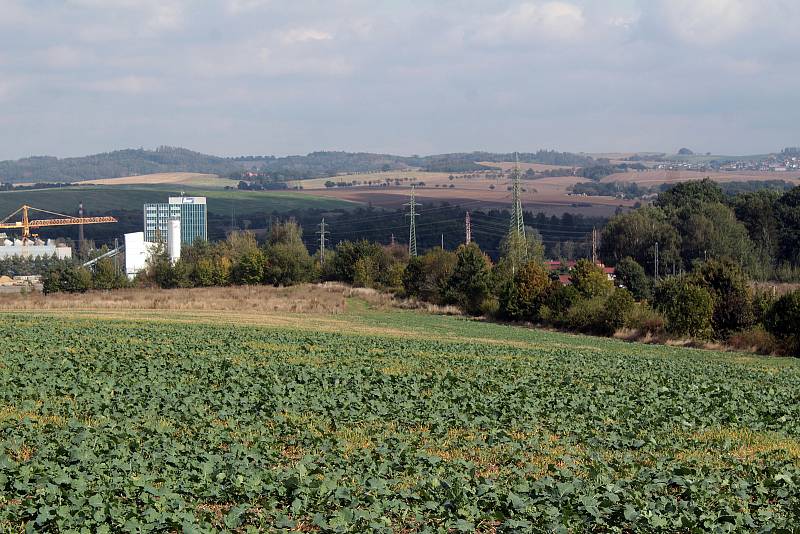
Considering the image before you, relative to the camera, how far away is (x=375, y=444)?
51.5 feet

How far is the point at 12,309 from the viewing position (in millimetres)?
64188

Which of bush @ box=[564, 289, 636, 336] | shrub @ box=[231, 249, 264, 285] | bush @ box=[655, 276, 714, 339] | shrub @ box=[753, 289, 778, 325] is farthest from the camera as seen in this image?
shrub @ box=[231, 249, 264, 285]

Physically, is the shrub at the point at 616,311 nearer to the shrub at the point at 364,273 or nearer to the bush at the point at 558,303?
the bush at the point at 558,303

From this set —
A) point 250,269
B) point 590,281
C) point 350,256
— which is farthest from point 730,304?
point 250,269

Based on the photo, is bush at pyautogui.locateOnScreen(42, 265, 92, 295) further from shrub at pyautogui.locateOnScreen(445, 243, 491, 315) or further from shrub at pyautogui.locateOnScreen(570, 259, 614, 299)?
shrub at pyautogui.locateOnScreen(570, 259, 614, 299)

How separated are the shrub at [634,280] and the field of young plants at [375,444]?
72676 mm

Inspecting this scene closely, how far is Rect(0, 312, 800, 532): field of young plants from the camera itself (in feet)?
36.0

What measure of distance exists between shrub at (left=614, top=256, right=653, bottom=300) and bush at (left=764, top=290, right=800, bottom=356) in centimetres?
4904

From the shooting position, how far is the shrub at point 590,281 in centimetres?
6944

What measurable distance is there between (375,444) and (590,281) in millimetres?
56175

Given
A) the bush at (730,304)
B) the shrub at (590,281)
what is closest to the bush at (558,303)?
the shrub at (590,281)

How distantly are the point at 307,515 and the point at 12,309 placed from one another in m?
58.8

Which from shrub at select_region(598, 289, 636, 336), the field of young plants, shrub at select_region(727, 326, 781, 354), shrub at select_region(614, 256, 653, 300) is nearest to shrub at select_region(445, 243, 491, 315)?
shrub at select_region(598, 289, 636, 336)

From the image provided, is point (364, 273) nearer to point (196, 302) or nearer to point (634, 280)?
point (634, 280)
